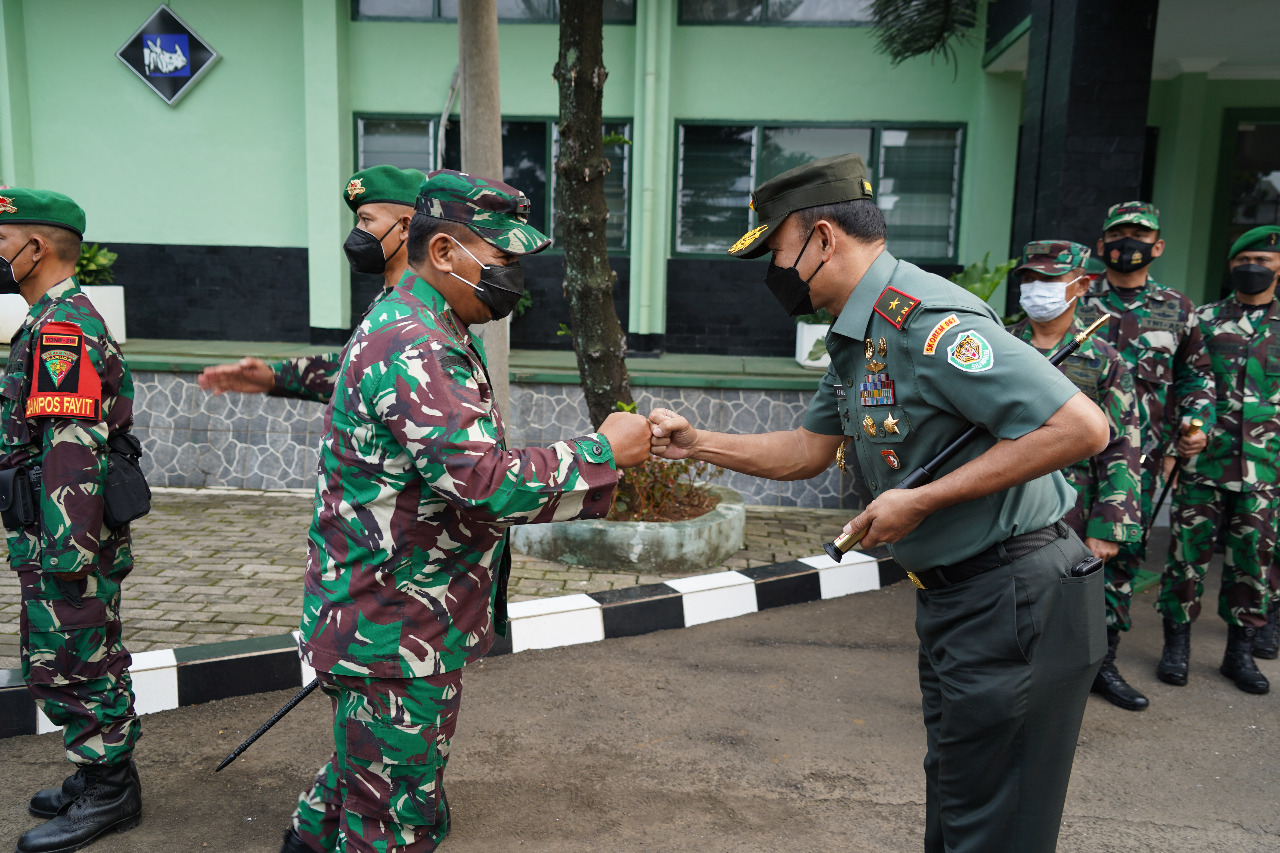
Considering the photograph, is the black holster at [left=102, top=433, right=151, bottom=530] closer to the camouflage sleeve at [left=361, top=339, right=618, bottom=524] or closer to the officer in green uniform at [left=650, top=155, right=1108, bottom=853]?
the camouflage sleeve at [left=361, top=339, right=618, bottom=524]

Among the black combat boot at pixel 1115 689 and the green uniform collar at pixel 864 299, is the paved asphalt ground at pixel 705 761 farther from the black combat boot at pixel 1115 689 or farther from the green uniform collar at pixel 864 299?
the green uniform collar at pixel 864 299

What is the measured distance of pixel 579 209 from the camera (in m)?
5.74

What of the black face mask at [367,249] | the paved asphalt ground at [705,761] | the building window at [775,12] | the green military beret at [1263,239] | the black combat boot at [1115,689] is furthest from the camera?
the building window at [775,12]

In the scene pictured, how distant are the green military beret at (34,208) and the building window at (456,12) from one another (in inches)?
327

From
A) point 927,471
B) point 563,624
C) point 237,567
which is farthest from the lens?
point 237,567

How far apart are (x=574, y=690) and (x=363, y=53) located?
29.3 feet

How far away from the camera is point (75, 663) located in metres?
2.89

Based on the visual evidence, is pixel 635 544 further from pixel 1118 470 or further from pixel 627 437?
pixel 627 437

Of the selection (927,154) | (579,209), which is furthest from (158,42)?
(927,154)

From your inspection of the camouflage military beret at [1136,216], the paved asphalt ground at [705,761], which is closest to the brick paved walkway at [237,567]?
the paved asphalt ground at [705,761]

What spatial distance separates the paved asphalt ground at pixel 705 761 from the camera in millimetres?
3033

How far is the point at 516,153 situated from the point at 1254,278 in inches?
315

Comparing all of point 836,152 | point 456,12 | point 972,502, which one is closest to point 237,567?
point 972,502

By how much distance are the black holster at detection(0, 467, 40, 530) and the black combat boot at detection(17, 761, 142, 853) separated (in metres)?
0.81
